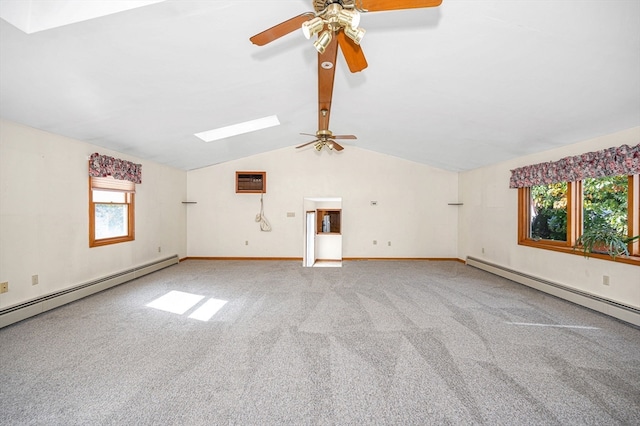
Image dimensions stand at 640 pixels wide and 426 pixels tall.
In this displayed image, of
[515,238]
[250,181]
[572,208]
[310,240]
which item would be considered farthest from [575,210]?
[250,181]

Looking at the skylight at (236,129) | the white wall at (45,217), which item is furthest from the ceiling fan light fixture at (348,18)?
the white wall at (45,217)

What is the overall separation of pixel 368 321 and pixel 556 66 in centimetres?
301

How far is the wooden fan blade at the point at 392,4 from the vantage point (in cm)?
149

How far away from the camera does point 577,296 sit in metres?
3.59

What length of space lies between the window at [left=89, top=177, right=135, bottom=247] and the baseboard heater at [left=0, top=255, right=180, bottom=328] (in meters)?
0.57

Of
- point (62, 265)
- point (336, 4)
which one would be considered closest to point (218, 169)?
point (62, 265)

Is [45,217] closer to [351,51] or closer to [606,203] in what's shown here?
[351,51]

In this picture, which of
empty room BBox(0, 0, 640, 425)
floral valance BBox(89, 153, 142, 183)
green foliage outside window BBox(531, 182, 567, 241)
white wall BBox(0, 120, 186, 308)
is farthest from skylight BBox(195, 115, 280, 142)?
green foliage outside window BBox(531, 182, 567, 241)

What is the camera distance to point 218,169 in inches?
266

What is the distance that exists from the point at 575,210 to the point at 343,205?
4.20 meters

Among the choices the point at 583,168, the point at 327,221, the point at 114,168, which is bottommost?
the point at 327,221

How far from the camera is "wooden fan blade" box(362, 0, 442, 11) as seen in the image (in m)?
1.49

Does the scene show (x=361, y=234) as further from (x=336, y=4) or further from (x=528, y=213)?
(x=336, y=4)

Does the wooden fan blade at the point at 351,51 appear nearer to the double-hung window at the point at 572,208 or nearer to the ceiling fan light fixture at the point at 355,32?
the ceiling fan light fixture at the point at 355,32
